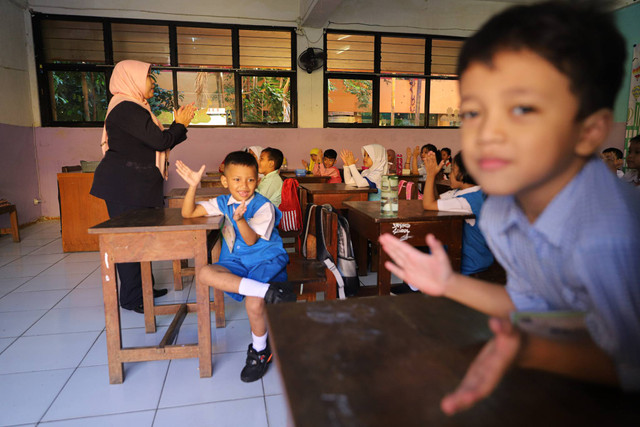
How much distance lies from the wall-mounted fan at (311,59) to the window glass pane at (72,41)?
3.04 m

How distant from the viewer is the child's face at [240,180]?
191cm

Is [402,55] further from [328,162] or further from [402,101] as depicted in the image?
[328,162]

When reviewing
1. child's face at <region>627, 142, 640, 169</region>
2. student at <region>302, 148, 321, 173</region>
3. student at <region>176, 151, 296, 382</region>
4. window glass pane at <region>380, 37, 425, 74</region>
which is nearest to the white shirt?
student at <region>176, 151, 296, 382</region>

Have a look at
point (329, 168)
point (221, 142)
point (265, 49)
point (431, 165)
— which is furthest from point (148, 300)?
point (265, 49)

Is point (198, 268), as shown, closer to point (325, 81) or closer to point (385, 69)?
point (325, 81)

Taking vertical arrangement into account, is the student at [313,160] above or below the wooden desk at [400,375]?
above

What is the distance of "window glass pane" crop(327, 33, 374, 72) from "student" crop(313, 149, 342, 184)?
207 centimetres

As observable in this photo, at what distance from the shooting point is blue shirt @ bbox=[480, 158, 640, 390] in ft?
1.56

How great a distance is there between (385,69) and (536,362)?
7020 millimetres

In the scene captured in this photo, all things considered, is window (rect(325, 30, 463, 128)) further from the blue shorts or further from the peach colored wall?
the blue shorts

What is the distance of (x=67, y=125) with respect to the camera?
6.04 meters

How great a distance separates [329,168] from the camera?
5164 millimetres

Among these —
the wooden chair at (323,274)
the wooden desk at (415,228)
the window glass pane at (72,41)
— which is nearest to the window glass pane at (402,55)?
the window glass pane at (72,41)

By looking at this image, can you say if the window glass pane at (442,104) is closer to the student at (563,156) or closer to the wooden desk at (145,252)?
the wooden desk at (145,252)
